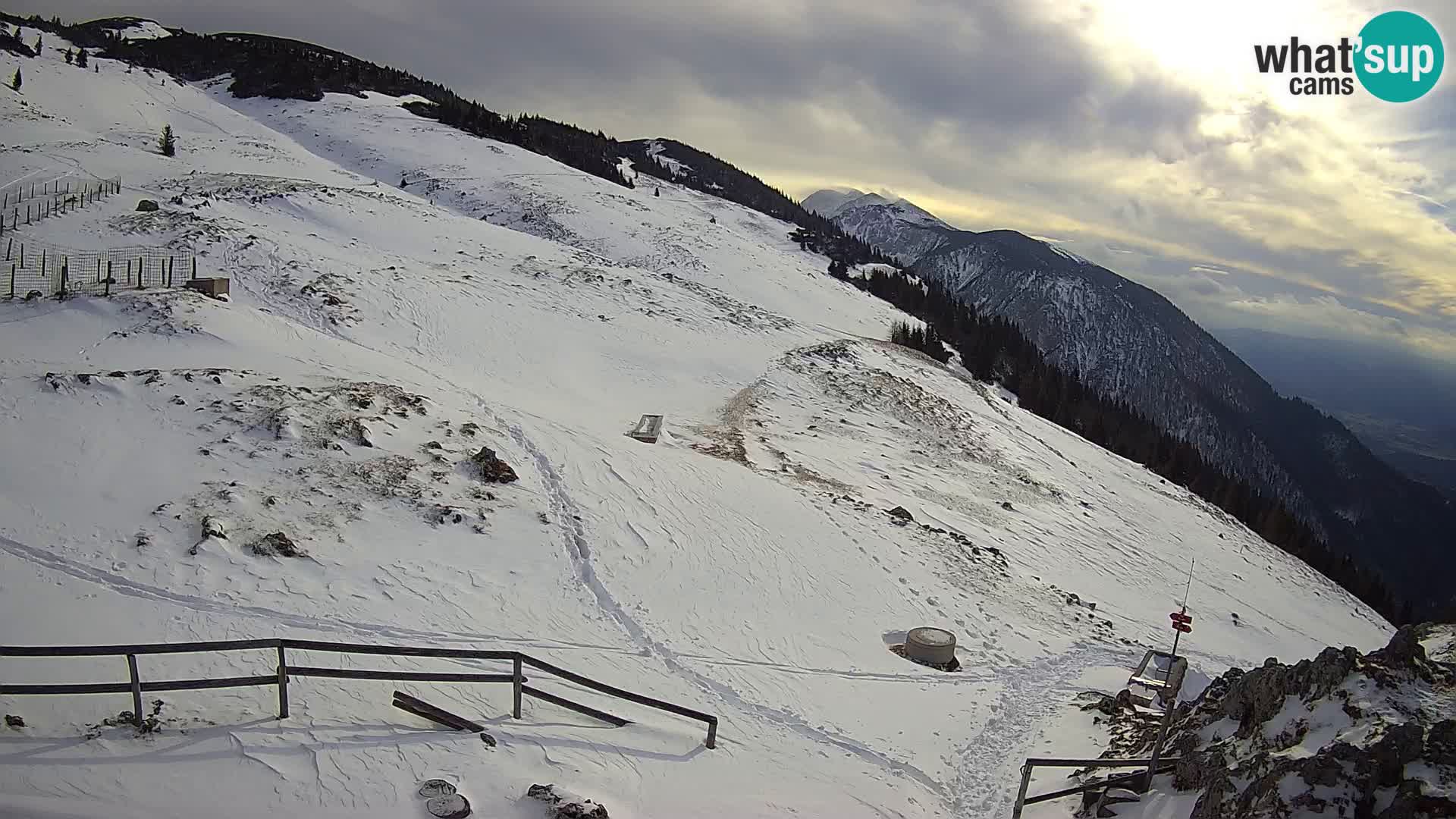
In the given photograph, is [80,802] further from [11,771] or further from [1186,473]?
[1186,473]

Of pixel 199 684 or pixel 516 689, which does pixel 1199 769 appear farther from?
pixel 199 684

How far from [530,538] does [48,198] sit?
34490mm

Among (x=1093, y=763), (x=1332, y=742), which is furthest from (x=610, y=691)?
(x=1332, y=742)

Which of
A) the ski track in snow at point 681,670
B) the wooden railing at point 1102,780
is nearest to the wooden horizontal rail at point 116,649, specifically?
the ski track in snow at point 681,670

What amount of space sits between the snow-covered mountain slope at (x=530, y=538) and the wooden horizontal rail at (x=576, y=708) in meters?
0.34

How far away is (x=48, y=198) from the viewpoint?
33.1 m

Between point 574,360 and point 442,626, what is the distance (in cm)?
1874

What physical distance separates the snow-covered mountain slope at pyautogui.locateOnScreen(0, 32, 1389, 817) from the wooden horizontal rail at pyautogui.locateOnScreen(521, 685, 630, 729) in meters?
0.34

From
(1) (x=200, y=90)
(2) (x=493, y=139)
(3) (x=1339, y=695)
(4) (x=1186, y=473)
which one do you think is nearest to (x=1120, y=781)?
(3) (x=1339, y=695)

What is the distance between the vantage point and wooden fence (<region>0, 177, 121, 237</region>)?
29.1 metres

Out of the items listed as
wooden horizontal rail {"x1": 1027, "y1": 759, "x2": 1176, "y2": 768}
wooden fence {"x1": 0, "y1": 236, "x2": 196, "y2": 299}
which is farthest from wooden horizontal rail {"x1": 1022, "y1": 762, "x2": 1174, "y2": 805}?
wooden fence {"x1": 0, "y1": 236, "x2": 196, "y2": 299}

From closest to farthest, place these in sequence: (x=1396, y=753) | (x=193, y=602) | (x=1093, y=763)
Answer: (x=1396, y=753) → (x=1093, y=763) → (x=193, y=602)

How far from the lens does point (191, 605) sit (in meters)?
10.7

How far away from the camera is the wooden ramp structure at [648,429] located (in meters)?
23.4
